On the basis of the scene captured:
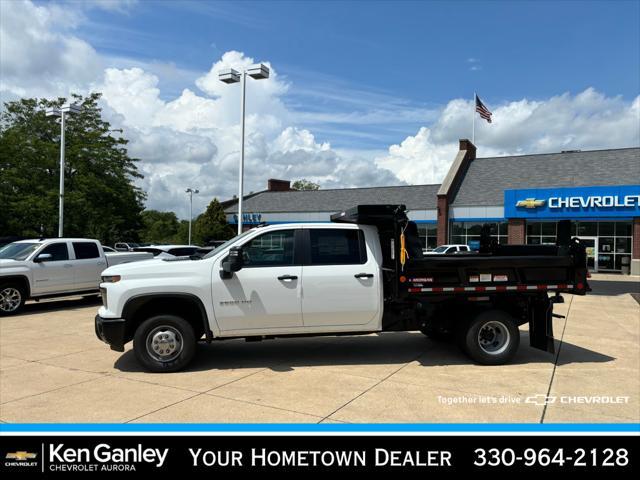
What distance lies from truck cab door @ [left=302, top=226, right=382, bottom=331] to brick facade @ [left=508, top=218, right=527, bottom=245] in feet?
96.4

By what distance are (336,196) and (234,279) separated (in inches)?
1639

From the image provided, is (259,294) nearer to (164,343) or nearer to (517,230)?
(164,343)

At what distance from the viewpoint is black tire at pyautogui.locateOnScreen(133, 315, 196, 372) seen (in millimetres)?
6410

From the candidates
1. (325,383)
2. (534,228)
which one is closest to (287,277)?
(325,383)

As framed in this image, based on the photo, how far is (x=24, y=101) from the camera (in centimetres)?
3281

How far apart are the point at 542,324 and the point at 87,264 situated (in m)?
11.1

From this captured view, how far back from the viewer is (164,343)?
646 cm

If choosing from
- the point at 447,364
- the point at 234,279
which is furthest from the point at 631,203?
the point at 234,279

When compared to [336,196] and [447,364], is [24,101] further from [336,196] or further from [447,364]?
[447,364]

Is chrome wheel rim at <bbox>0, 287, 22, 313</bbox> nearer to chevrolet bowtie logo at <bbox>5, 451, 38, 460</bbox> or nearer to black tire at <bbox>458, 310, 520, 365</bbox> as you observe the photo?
black tire at <bbox>458, 310, 520, 365</bbox>

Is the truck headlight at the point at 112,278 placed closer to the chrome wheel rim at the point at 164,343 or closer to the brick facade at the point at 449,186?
the chrome wheel rim at the point at 164,343

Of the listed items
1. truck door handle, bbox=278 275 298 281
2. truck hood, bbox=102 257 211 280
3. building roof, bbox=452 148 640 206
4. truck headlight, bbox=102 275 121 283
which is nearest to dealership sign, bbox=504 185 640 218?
building roof, bbox=452 148 640 206

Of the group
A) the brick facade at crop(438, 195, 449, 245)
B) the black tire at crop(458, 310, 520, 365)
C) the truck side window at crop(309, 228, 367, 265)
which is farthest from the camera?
the brick facade at crop(438, 195, 449, 245)

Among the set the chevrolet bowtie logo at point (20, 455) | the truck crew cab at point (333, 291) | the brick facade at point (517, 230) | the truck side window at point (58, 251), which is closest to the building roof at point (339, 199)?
the brick facade at point (517, 230)
